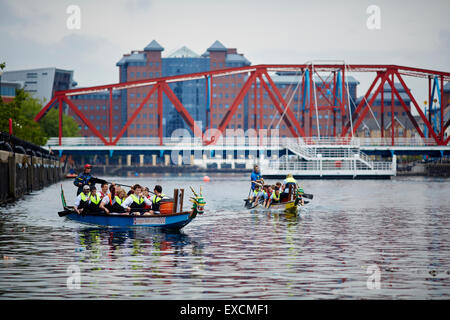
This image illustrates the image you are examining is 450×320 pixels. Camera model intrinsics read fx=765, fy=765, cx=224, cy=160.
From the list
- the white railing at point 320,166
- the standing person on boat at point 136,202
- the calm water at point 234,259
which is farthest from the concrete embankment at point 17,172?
the white railing at point 320,166

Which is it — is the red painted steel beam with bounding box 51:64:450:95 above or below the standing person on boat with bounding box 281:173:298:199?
above

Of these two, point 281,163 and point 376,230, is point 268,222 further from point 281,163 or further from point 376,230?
point 281,163

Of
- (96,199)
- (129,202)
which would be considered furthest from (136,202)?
(96,199)

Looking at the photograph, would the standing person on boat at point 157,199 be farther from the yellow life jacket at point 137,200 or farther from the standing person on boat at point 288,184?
the standing person on boat at point 288,184

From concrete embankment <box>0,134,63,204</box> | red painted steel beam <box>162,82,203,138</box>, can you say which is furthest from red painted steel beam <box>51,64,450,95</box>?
concrete embankment <box>0,134,63,204</box>

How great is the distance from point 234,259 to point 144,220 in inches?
356

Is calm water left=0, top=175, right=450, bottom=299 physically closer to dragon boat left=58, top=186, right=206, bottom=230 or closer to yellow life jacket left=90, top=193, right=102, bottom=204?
dragon boat left=58, top=186, right=206, bottom=230

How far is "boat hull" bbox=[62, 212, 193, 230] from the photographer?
31781mm

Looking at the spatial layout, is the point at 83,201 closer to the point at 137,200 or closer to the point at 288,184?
the point at 137,200

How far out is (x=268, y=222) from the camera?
39.5 m

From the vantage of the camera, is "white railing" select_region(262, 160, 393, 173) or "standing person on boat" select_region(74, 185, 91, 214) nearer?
"standing person on boat" select_region(74, 185, 91, 214)

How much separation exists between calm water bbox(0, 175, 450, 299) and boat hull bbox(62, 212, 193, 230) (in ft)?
1.62

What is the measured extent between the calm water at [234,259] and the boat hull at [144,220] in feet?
1.62

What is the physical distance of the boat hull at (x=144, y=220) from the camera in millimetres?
31781
